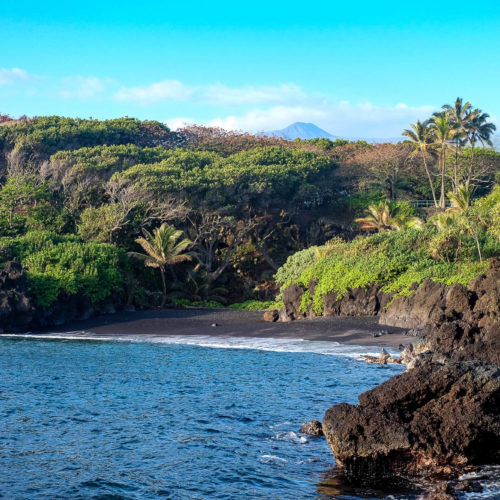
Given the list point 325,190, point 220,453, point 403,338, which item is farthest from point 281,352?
point 325,190

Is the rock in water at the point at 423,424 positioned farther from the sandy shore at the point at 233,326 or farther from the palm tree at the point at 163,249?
the palm tree at the point at 163,249

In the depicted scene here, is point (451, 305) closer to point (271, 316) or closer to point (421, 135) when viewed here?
point (271, 316)

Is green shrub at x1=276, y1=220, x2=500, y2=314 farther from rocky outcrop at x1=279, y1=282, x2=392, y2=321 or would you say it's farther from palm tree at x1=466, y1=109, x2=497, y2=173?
palm tree at x1=466, y1=109, x2=497, y2=173

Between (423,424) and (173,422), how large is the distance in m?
6.47

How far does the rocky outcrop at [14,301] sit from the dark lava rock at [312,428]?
80.2ft

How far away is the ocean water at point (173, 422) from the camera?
12.4m

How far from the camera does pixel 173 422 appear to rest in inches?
655

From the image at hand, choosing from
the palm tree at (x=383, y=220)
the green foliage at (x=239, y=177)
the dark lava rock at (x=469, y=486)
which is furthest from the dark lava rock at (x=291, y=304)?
the dark lava rock at (x=469, y=486)

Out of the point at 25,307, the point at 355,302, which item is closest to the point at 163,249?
the point at 25,307

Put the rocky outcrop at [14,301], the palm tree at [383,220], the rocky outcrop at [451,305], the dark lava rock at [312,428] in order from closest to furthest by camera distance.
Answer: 1. the dark lava rock at [312,428]
2. the rocky outcrop at [451,305]
3. the rocky outcrop at [14,301]
4. the palm tree at [383,220]

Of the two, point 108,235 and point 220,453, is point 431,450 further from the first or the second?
point 108,235

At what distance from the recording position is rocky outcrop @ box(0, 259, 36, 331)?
1419 inches

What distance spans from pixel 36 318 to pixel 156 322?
6285 millimetres

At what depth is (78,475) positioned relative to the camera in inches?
511
